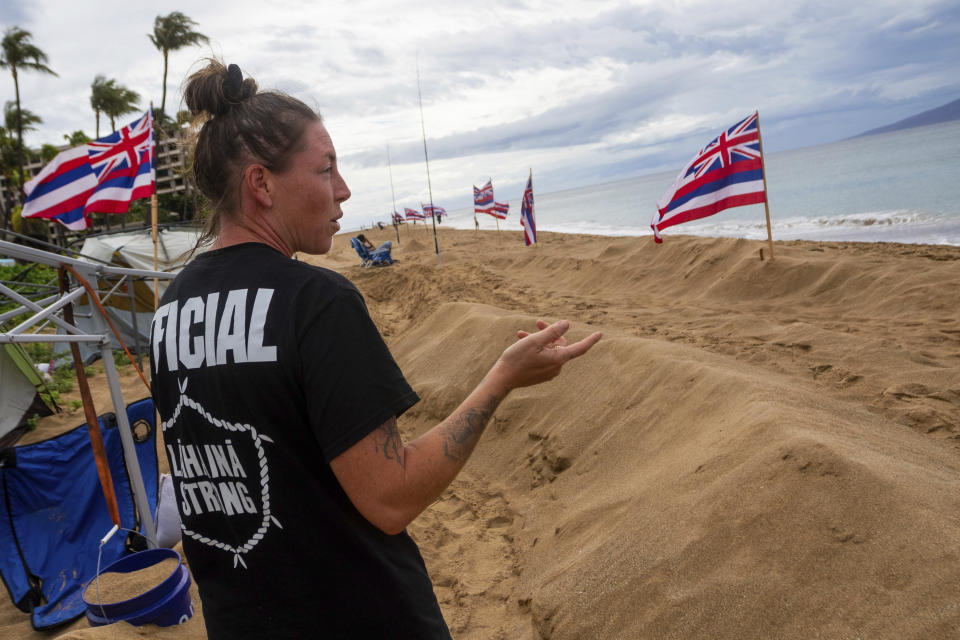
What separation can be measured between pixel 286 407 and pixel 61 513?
4.76m

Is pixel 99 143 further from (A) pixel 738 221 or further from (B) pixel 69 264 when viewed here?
(A) pixel 738 221

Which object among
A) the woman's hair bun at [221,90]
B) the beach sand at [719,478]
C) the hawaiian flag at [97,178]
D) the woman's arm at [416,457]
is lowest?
the beach sand at [719,478]

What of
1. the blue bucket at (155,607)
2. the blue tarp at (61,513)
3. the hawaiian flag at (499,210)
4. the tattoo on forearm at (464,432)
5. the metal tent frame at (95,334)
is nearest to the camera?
the tattoo on forearm at (464,432)

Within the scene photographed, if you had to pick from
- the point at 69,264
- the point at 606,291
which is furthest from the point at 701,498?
the point at 606,291

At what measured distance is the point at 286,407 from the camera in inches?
38.1

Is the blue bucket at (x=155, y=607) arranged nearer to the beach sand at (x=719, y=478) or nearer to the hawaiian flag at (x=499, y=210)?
the beach sand at (x=719, y=478)

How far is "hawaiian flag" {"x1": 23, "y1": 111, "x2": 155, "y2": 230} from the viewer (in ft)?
25.4

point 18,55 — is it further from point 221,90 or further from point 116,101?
point 221,90

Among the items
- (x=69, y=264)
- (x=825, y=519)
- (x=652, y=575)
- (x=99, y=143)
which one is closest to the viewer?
(x=825, y=519)

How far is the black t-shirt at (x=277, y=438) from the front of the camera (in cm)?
94

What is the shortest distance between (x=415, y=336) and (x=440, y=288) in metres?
2.65

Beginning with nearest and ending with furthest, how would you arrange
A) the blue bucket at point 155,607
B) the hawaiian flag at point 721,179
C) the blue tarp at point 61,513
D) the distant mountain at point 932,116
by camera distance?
the blue bucket at point 155,607 → the blue tarp at point 61,513 → the hawaiian flag at point 721,179 → the distant mountain at point 932,116

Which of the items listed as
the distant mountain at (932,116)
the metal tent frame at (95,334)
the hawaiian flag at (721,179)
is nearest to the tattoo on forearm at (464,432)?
the metal tent frame at (95,334)

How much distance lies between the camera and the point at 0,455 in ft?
14.2
